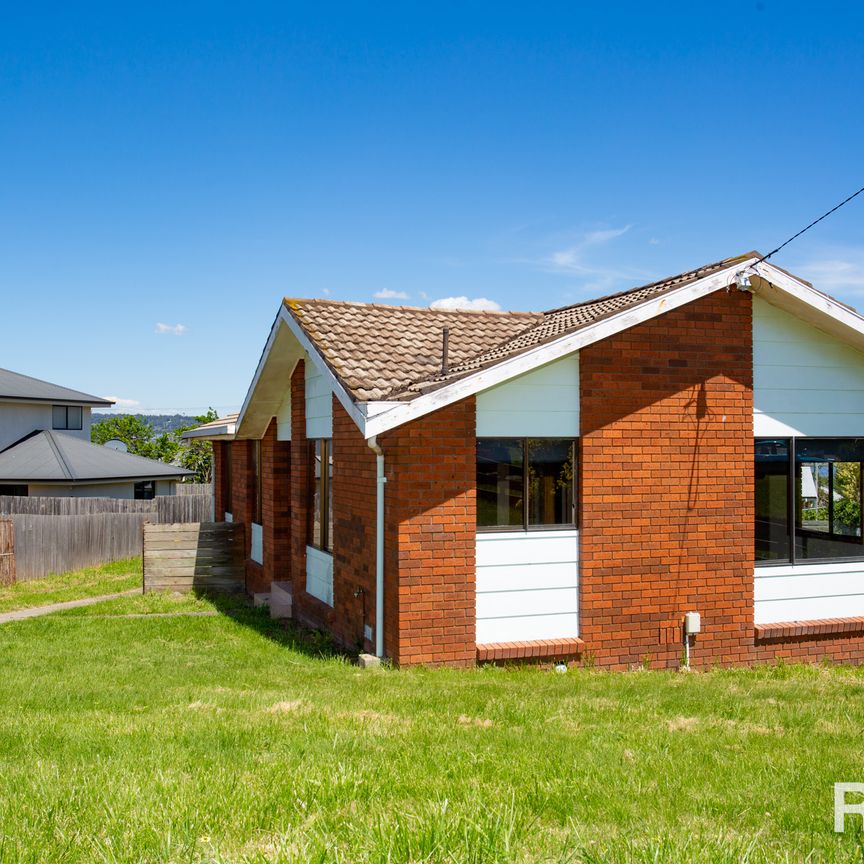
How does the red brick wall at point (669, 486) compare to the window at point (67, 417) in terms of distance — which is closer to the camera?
the red brick wall at point (669, 486)

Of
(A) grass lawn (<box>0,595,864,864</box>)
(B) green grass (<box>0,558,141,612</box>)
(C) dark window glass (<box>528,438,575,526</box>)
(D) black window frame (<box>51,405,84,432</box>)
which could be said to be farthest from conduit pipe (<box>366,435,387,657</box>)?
(D) black window frame (<box>51,405,84,432</box>)

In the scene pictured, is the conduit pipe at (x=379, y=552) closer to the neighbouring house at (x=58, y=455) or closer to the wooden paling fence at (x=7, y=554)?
the wooden paling fence at (x=7, y=554)

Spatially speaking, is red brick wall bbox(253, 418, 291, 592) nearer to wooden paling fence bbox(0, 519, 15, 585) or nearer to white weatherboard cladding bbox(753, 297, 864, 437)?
white weatherboard cladding bbox(753, 297, 864, 437)

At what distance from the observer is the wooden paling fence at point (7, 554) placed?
22391mm

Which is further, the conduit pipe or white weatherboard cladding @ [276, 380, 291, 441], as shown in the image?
white weatherboard cladding @ [276, 380, 291, 441]

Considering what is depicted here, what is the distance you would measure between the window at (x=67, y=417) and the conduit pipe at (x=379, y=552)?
33.7m

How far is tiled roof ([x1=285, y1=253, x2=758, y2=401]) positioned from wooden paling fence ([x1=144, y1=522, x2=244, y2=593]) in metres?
7.34

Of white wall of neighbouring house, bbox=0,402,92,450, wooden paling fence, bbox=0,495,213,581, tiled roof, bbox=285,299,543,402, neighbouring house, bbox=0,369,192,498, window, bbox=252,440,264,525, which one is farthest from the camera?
white wall of neighbouring house, bbox=0,402,92,450

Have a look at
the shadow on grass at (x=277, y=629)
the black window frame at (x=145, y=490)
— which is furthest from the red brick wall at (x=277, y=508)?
the black window frame at (x=145, y=490)

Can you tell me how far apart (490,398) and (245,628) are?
5987 mm

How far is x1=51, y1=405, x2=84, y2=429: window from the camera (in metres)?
39.2

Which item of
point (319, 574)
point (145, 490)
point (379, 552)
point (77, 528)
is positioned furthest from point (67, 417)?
point (379, 552)

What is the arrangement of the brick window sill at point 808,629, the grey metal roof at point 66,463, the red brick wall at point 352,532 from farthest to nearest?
1. the grey metal roof at point 66,463
2. the brick window sill at point 808,629
3. the red brick wall at point 352,532

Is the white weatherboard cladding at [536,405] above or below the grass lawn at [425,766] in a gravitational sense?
above
